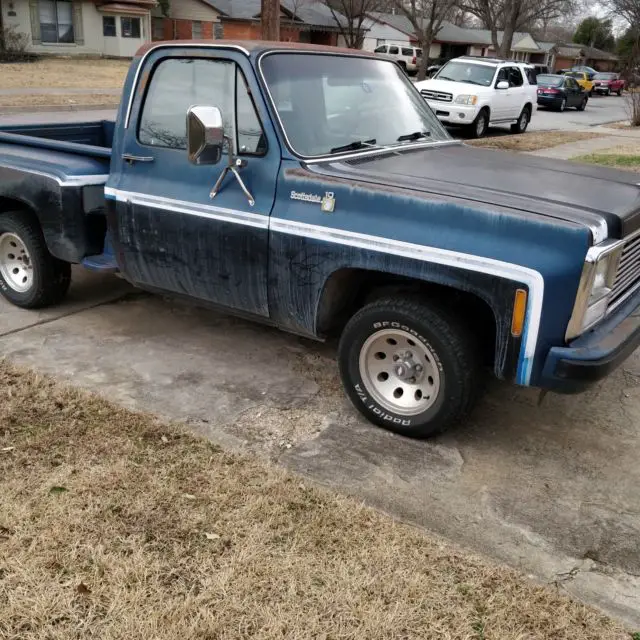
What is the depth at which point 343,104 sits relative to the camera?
4.34 metres

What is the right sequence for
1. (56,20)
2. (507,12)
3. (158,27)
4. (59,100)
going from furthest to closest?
1. (158,27)
2. (507,12)
3. (56,20)
4. (59,100)

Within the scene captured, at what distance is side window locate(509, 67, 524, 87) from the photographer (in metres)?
20.0

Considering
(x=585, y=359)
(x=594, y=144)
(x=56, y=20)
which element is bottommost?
(x=594, y=144)

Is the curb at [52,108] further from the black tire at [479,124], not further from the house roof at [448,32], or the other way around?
the house roof at [448,32]

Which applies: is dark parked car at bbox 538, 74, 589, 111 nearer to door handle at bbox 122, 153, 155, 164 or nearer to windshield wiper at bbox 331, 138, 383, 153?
windshield wiper at bbox 331, 138, 383, 153

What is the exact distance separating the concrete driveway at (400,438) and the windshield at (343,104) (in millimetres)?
1489

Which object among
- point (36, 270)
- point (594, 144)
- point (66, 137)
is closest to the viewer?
point (36, 270)

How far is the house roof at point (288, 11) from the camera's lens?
156ft

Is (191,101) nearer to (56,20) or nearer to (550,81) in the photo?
(550,81)

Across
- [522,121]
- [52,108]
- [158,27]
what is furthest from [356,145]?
[158,27]

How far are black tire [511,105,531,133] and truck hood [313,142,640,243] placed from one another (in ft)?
55.7

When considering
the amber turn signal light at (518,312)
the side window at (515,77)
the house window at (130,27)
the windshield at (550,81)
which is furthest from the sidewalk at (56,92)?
the amber turn signal light at (518,312)

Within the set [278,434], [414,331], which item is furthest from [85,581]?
[414,331]

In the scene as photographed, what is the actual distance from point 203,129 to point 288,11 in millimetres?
48397
